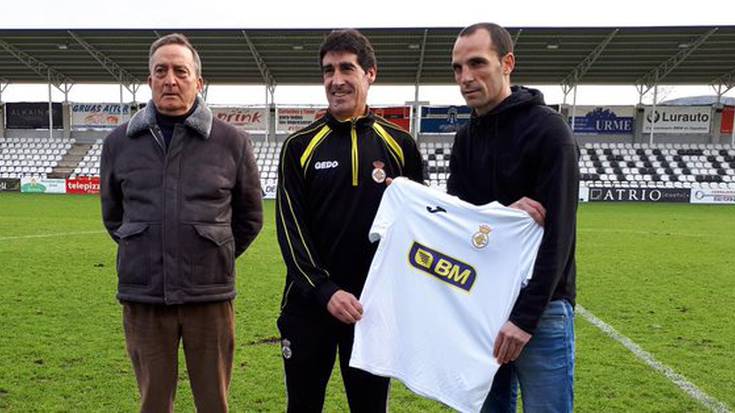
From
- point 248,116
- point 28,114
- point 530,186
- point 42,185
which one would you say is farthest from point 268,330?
point 28,114

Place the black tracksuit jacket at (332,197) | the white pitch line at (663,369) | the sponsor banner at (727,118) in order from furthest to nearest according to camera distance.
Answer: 1. the sponsor banner at (727,118)
2. the white pitch line at (663,369)
3. the black tracksuit jacket at (332,197)

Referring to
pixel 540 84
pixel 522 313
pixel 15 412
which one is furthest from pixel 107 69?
pixel 522 313

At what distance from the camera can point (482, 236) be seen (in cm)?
207

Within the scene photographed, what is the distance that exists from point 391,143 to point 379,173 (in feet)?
0.55

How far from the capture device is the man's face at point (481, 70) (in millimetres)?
2014

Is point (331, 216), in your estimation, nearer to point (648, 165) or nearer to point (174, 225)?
point (174, 225)

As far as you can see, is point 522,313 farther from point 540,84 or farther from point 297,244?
point 540,84

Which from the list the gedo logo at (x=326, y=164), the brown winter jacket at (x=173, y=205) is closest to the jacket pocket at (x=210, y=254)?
the brown winter jacket at (x=173, y=205)

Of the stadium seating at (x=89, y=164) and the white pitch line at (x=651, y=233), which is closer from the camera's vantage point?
the white pitch line at (x=651, y=233)

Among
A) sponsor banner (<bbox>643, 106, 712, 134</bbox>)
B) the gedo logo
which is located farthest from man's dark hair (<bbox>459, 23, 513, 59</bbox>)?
sponsor banner (<bbox>643, 106, 712, 134</bbox>)

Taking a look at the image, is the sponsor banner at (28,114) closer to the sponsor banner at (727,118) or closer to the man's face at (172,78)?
the man's face at (172,78)

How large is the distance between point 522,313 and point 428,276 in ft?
1.38

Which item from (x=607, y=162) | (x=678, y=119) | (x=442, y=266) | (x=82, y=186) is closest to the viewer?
(x=442, y=266)

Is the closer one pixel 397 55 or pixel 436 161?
pixel 397 55
